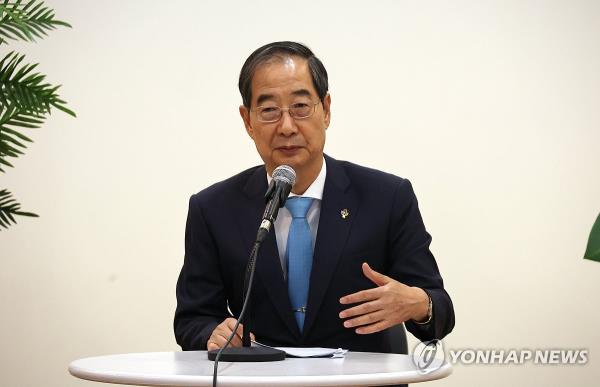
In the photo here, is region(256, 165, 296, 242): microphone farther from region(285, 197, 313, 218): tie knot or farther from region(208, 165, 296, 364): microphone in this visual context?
region(285, 197, 313, 218): tie knot

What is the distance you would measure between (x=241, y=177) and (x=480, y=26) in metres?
1.91

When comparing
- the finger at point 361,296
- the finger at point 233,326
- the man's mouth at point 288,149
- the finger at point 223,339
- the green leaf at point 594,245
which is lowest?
the finger at point 223,339

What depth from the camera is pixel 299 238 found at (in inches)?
91.0

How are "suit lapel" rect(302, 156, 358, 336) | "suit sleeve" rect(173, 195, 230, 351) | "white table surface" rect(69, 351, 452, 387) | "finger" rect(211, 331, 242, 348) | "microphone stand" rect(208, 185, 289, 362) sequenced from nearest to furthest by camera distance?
"white table surface" rect(69, 351, 452, 387) → "microphone stand" rect(208, 185, 289, 362) → "finger" rect(211, 331, 242, 348) → "suit lapel" rect(302, 156, 358, 336) → "suit sleeve" rect(173, 195, 230, 351)

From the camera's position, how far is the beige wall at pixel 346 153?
13.0 feet

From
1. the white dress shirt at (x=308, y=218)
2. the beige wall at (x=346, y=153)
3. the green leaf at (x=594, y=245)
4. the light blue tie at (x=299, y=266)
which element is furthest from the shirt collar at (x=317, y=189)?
the beige wall at (x=346, y=153)

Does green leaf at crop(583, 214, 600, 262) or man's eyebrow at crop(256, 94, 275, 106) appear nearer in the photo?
green leaf at crop(583, 214, 600, 262)

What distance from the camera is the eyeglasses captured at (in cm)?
231

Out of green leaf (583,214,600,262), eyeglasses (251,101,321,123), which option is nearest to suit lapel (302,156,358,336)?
eyeglasses (251,101,321,123)

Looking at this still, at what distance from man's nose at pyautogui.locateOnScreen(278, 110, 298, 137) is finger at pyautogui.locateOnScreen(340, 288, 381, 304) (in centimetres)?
62

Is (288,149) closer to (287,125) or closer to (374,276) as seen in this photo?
(287,125)

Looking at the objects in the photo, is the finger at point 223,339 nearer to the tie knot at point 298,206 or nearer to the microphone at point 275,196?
the microphone at point 275,196

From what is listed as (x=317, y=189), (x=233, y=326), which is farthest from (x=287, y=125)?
(x=233, y=326)

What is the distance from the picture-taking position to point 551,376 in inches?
158
